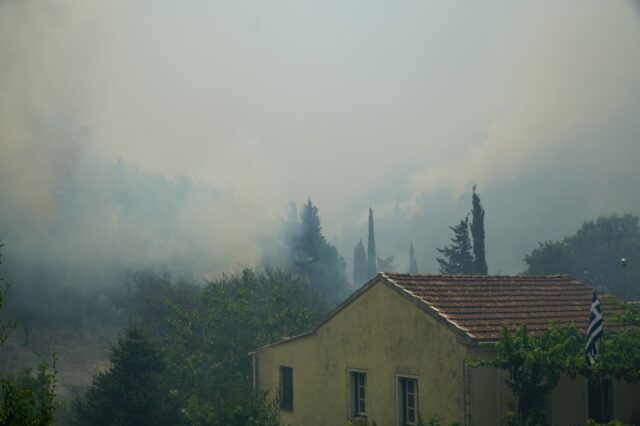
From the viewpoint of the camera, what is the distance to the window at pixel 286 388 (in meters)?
25.3

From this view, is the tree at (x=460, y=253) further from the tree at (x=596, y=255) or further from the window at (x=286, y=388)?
the window at (x=286, y=388)

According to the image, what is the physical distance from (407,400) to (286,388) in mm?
6189

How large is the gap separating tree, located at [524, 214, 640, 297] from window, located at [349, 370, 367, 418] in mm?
60373


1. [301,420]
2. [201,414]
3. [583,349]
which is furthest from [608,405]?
[201,414]

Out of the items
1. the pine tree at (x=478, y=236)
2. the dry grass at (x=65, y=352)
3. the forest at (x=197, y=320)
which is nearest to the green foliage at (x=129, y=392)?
the forest at (x=197, y=320)

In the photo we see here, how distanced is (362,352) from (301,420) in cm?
403

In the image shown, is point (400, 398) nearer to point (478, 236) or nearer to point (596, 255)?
point (478, 236)

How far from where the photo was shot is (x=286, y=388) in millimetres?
25453

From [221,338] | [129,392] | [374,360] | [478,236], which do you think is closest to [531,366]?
[374,360]

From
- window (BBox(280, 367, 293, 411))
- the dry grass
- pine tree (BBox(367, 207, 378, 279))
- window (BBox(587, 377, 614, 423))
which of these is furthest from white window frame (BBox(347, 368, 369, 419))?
pine tree (BBox(367, 207, 378, 279))

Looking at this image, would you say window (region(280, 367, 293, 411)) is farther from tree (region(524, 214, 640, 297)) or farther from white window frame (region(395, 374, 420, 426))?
tree (region(524, 214, 640, 297))

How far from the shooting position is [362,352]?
21797 millimetres

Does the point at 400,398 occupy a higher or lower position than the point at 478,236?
lower

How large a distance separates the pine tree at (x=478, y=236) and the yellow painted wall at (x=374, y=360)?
46.7 metres
